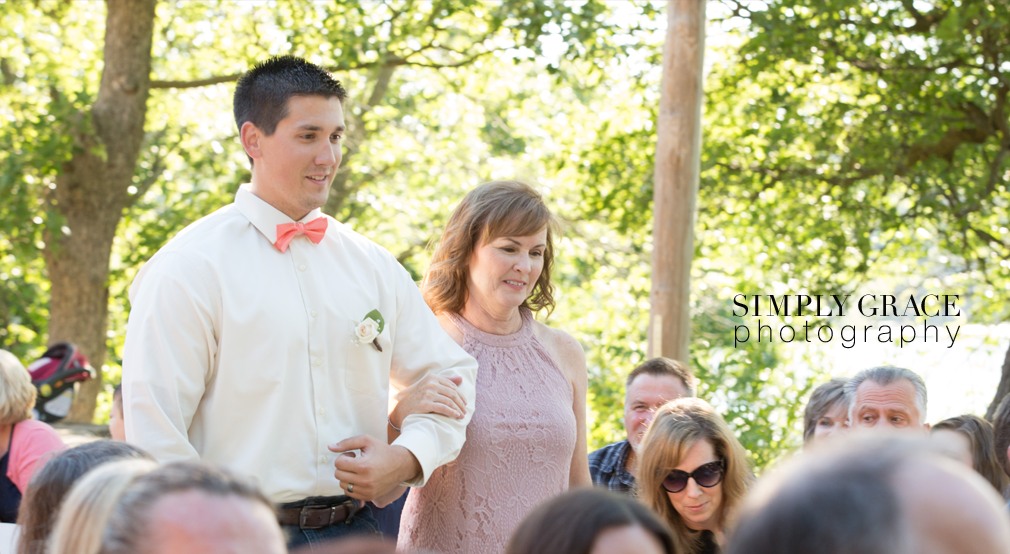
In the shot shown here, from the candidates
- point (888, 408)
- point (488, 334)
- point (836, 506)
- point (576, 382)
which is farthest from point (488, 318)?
point (836, 506)

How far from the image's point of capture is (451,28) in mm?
8562

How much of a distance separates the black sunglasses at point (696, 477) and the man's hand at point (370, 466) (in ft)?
2.73

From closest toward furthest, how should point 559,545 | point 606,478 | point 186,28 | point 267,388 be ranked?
point 559,545 → point 267,388 → point 606,478 → point 186,28

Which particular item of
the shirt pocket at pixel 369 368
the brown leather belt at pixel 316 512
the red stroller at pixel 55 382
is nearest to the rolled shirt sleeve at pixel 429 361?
the shirt pocket at pixel 369 368

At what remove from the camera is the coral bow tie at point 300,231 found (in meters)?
2.26

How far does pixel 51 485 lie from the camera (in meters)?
1.77

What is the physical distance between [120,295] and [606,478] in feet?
28.7

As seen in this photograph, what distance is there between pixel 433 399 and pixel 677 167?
2.55 meters

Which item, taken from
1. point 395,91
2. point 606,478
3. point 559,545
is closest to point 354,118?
point 395,91

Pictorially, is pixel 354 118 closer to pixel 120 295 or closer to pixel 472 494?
pixel 120 295

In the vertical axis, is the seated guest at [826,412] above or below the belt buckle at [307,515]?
above

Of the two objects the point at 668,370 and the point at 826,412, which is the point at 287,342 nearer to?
the point at 668,370

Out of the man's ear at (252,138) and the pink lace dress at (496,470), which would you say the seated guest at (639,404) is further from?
the man's ear at (252,138)

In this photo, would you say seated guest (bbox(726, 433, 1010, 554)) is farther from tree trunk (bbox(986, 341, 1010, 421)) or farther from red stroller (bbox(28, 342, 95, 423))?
red stroller (bbox(28, 342, 95, 423))
